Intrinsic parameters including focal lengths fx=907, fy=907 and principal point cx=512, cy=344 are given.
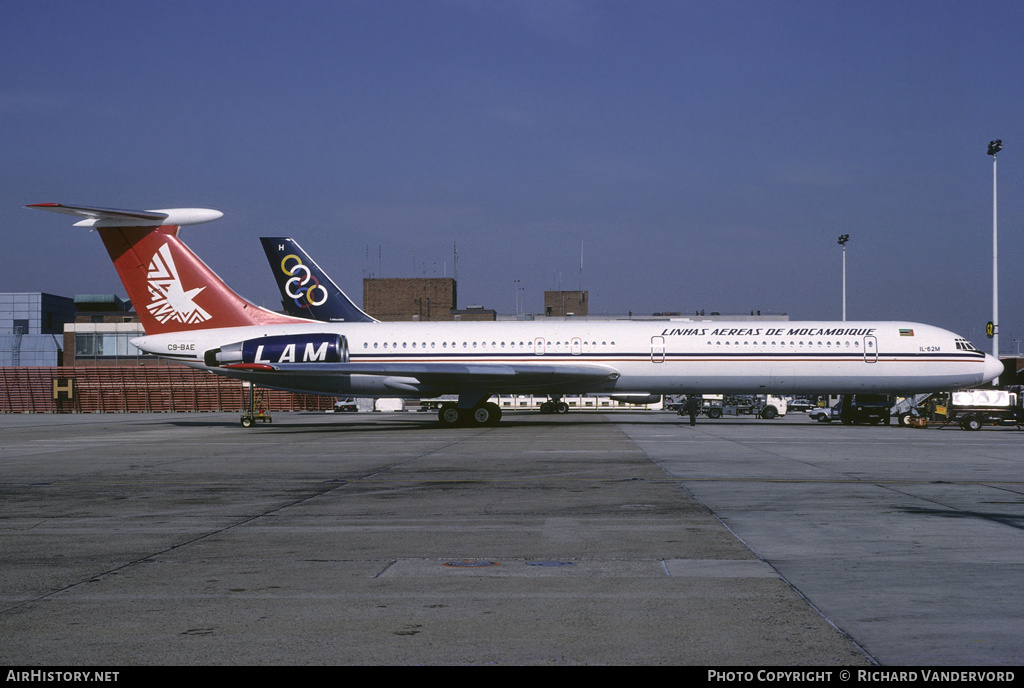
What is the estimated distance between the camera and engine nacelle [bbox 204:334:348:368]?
1388 inches

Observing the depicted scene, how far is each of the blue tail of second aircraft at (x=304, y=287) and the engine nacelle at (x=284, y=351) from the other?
4069 millimetres

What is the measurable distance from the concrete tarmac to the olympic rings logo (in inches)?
862

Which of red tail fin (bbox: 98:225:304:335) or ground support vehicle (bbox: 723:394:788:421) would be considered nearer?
red tail fin (bbox: 98:225:304:335)

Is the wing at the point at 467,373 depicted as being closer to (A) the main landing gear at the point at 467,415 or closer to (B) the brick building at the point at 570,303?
(A) the main landing gear at the point at 467,415

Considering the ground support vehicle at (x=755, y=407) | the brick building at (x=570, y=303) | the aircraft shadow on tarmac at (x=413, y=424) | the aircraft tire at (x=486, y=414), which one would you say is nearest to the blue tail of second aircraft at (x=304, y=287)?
the aircraft shadow on tarmac at (x=413, y=424)

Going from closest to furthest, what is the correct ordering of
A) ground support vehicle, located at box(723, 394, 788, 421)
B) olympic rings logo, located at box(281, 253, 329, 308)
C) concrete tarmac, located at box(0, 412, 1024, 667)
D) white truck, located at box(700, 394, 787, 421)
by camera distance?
concrete tarmac, located at box(0, 412, 1024, 667) < olympic rings logo, located at box(281, 253, 329, 308) < white truck, located at box(700, 394, 787, 421) < ground support vehicle, located at box(723, 394, 788, 421)

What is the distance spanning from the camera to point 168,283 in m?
36.4

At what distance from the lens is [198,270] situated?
36.8 meters

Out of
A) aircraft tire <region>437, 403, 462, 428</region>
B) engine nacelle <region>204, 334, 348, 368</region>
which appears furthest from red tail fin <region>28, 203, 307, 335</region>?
aircraft tire <region>437, 403, 462, 428</region>

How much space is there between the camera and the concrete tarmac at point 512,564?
5.87 meters

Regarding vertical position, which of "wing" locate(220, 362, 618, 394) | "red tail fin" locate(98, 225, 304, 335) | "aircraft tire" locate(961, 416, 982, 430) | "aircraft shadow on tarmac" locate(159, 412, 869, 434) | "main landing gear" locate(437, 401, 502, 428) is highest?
"red tail fin" locate(98, 225, 304, 335)

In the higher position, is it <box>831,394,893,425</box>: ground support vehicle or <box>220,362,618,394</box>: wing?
<box>220,362,618,394</box>: wing

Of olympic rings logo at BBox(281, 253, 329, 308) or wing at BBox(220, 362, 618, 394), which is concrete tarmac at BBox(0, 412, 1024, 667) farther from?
olympic rings logo at BBox(281, 253, 329, 308)
